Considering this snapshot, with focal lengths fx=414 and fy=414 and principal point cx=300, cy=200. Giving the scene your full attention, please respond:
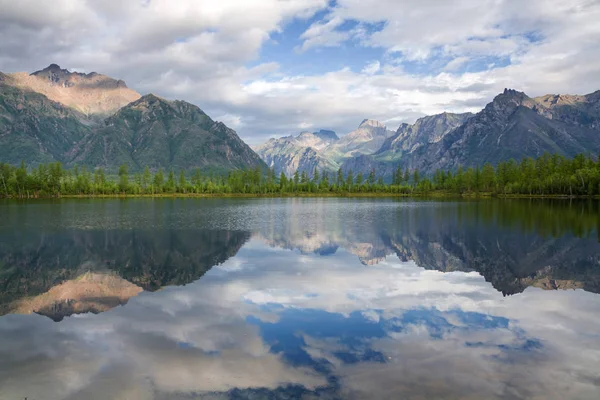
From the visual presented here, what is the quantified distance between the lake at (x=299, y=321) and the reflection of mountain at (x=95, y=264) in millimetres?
230

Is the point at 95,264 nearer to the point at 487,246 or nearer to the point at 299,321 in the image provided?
the point at 299,321

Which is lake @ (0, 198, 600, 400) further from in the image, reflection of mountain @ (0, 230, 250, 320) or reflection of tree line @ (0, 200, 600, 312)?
reflection of tree line @ (0, 200, 600, 312)

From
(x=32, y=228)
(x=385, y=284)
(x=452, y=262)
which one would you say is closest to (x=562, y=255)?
(x=452, y=262)

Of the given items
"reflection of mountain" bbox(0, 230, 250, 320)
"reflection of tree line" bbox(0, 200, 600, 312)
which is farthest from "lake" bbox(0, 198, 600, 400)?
"reflection of tree line" bbox(0, 200, 600, 312)

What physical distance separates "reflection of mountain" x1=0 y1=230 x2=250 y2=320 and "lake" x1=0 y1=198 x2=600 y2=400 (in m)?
0.23

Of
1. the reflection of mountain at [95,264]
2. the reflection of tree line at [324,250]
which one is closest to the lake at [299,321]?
the reflection of mountain at [95,264]

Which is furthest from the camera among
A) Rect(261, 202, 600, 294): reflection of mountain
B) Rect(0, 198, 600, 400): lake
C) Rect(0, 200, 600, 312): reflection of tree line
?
Rect(261, 202, 600, 294): reflection of mountain

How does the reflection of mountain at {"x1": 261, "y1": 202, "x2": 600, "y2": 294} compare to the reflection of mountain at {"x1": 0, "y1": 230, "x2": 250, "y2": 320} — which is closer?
the reflection of mountain at {"x1": 0, "y1": 230, "x2": 250, "y2": 320}

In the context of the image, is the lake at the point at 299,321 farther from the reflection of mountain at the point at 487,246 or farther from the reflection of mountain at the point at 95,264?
the reflection of mountain at the point at 487,246

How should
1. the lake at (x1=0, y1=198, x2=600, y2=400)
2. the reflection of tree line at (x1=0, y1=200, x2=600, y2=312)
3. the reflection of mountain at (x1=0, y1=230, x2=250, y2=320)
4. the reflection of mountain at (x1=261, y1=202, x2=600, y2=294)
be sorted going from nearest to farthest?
the lake at (x1=0, y1=198, x2=600, y2=400)
the reflection of mountain at (x1=0, y1=230, x2=250, y2=320)
the reflection of tree line at (x1=0, y1=200, x2=600, y2=312)
the reflection of mountain at (x1=261, y1=202, x2=600, y2=294)

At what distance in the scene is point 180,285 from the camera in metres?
30.9

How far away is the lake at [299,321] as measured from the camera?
15.1 meters

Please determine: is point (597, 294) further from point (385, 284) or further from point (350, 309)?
point (350, 309)

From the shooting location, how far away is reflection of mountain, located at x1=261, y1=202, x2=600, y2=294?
112 ft
